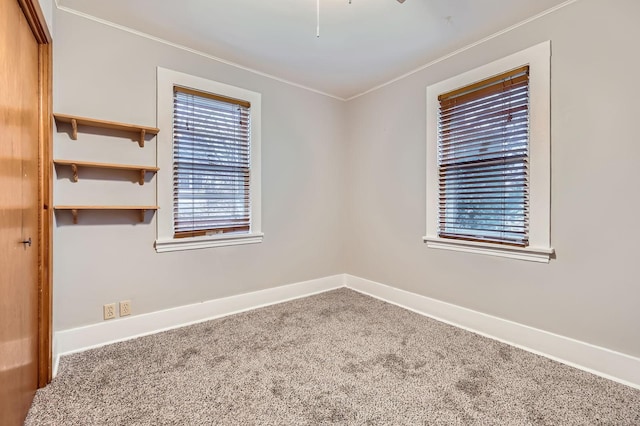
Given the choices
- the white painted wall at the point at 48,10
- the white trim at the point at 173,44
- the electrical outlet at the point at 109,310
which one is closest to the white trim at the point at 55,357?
the electrical outlet at the point at 109,310

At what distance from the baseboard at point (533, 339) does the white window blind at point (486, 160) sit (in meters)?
0.67

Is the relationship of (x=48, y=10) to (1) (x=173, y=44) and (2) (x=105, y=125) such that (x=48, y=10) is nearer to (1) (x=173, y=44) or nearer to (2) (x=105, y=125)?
(2) (x=105, y=125)

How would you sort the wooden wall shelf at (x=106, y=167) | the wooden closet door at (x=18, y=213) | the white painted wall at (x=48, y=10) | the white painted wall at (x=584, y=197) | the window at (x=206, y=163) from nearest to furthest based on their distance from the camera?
the wooden closet door at (x=18, y=213), the white painted wall at (x=48, y=10), the white painted wall at (x=584, y=197), the wooden wall shelf at (x=106, y=167), the window at (x=206, y=163)

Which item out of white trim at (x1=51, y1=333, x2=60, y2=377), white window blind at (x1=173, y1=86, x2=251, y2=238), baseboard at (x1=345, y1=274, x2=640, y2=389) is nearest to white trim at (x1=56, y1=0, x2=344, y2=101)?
white window blind at (x1=173, y1=86, x2=251, y2=238)

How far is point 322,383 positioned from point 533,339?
1651 mm

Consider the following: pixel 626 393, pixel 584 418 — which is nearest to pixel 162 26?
pixel 584 418

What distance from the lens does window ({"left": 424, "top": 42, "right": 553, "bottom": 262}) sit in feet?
7.23

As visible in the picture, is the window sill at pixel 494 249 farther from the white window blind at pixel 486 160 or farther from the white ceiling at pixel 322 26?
the white ceiling at pixel 322 26

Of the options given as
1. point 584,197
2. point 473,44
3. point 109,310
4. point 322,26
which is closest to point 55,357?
point 109,310

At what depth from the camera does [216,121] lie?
287 cm

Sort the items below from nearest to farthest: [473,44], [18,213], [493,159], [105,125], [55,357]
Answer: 1. [18,213]
2. [55,357]
3. [105,125]
4. [493,159]
5. [473,44]

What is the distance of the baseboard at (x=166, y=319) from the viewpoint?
220 centimetres

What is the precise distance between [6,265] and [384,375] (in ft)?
6.67

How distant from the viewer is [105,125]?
7.37ft
